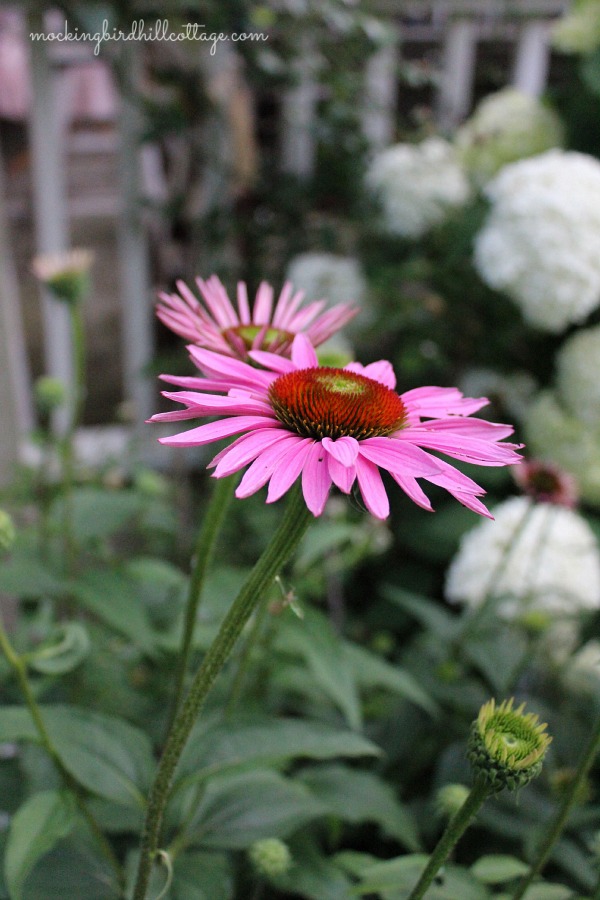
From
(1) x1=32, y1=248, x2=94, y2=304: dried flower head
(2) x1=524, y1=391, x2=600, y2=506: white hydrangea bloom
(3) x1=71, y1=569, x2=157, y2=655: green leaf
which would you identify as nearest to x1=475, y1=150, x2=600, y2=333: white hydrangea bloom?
(2) x1=524, y1=391, x2=600, y2=506: white hydrangea bloom

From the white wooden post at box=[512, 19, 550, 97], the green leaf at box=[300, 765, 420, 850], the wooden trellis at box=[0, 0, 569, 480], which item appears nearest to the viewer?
the green leaf at box=[300, 765, 420, 850]

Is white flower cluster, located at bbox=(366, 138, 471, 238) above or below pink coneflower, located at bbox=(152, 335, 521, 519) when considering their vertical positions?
above

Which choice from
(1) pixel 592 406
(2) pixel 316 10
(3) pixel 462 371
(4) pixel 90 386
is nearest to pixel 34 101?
(2) pixel 316 10

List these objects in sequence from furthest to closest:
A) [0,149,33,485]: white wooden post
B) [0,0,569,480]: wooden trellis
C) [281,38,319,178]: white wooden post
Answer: [281,38,319,178]: white wooden post, [0,0,569,480]: wooden trellis, [0,149,33,485]: white wooden post

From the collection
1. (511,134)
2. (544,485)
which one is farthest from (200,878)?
(511,134)

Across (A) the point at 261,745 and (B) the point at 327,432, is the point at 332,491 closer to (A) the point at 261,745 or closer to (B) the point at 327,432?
(A) the point at 261,745

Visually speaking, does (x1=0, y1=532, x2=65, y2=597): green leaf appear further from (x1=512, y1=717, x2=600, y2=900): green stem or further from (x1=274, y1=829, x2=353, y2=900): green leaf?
(x1=512, y1=717, x2=600, y2=900): green stem
